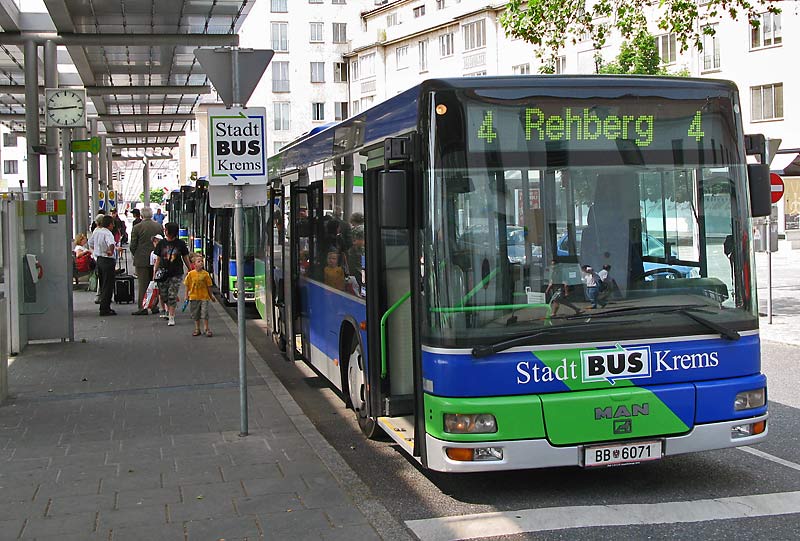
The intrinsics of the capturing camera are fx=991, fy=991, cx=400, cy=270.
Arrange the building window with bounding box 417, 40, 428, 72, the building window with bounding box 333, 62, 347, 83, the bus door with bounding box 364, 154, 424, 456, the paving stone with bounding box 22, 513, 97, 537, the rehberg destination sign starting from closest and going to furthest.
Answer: the paving stone with bounding box 22, 513, 97, 537 < the bus door with bounding box 364, 154, 424, 456 < the rehberg destination sign < the building window with bounding box 417, 40, 428, 72 < the building window with bounding box 333, 62, 347, 83

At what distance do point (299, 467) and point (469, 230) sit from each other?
7.40 ft

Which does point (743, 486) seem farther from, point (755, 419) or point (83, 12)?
point (83, 12)

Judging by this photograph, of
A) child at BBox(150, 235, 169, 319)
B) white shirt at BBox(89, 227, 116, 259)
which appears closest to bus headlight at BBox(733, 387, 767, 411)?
child at BBox(150, 235, 169, 319)

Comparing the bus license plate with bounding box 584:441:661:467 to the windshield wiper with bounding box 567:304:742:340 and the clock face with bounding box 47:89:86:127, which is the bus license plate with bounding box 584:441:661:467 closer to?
the windshield wiper with bounding box 567:304:742:340

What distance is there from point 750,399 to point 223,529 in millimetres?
3421

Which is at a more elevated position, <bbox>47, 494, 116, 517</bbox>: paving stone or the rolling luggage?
the rolling luggage

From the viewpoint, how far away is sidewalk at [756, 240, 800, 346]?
590 inches

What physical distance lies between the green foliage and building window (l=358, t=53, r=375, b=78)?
127 ft

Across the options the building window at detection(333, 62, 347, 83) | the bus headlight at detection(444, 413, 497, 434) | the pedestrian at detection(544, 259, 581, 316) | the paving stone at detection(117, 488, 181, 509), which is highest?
the building window at detection(333, 62, 347, 83)

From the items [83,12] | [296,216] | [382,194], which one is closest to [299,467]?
[382,194]

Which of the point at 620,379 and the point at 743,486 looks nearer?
the point at 620,379

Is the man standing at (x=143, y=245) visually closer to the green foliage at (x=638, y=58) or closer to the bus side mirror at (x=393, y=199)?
the green foliage at (x=638, y=58)

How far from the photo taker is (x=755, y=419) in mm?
6430

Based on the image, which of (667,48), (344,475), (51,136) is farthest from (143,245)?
(667,48)
